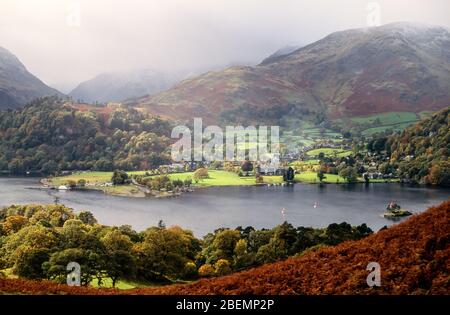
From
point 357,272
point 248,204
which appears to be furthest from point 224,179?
point 357,272

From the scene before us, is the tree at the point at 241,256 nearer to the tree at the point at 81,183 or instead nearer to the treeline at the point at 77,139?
the tree at the point at 81,183

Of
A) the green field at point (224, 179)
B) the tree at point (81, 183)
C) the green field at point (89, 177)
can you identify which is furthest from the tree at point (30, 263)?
the green field at point (89, 177)

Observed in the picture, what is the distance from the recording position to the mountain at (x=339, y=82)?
100812 millimetres

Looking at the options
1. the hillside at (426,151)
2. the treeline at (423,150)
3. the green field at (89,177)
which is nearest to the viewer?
the hillside at (426,151)

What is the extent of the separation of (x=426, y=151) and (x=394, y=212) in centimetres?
2494

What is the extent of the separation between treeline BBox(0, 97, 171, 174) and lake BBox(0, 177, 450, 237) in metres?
13.0

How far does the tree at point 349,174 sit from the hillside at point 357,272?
42.4 m

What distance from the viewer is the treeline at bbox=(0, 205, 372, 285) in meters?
13.2

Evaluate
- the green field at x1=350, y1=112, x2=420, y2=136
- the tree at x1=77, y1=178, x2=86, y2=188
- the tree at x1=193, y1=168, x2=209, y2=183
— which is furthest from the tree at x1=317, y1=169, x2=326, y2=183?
the green field at x1=350, y1=112, x2=420, y2=136

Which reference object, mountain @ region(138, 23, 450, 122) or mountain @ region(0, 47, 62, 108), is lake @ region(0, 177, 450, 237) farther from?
mountain @ region(0, 47, 62, 108)

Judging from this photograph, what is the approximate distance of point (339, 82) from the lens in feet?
395

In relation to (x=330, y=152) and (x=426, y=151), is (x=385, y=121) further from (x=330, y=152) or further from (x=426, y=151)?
(x=426, y=151)

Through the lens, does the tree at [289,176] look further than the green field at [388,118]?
No

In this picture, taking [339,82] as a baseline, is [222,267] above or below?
below
